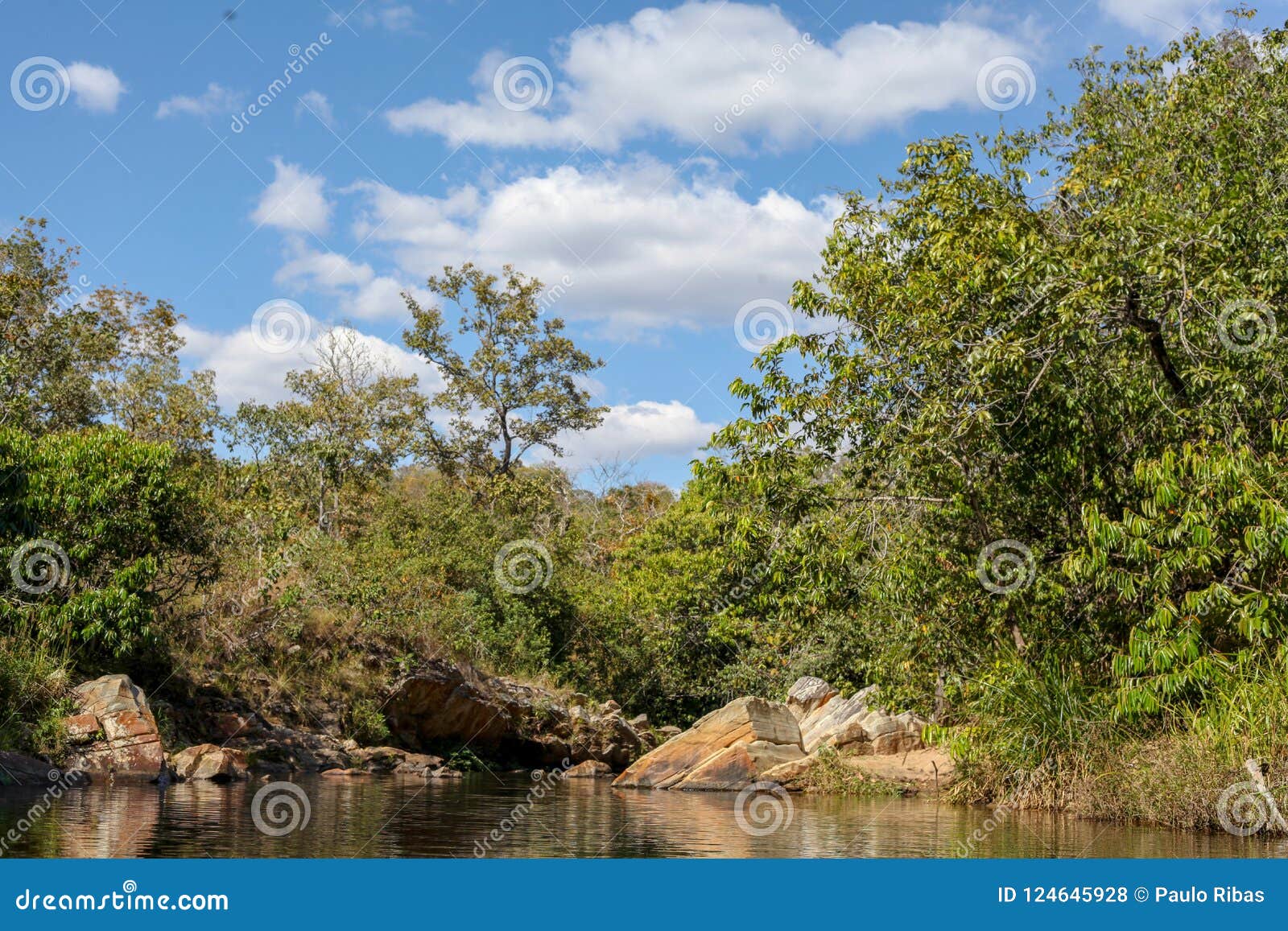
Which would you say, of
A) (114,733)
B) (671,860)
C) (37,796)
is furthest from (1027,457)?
(114,733)

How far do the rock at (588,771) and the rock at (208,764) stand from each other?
947 centimetres

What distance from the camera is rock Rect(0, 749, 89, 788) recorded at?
55.0 ft

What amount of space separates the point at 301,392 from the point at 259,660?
2152 centimetres

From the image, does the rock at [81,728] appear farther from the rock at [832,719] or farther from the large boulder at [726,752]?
the rock at [832,719]

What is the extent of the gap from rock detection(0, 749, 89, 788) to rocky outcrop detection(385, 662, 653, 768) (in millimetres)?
10136

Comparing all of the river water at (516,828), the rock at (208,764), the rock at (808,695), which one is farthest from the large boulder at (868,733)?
the rock at (208,764)

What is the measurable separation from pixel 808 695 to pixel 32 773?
18.0 metres

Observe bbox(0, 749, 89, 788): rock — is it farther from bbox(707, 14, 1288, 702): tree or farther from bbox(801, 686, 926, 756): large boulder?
bbox(801, 686, 926, 756): large boulder

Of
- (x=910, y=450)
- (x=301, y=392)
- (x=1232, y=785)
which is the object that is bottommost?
(x=1232, y=785)

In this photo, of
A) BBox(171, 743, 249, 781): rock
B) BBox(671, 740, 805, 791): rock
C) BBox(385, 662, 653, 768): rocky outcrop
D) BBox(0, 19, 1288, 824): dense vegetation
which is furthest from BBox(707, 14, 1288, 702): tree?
BBox(385, 662, 653, 768): rocky outcrop

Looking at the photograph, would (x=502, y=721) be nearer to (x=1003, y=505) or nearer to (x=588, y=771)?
(x=588, y=771)

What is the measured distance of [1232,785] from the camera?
464 inches

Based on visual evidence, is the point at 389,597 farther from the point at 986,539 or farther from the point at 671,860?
the point at 671,860

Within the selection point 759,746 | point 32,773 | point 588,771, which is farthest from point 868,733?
point 32,773
